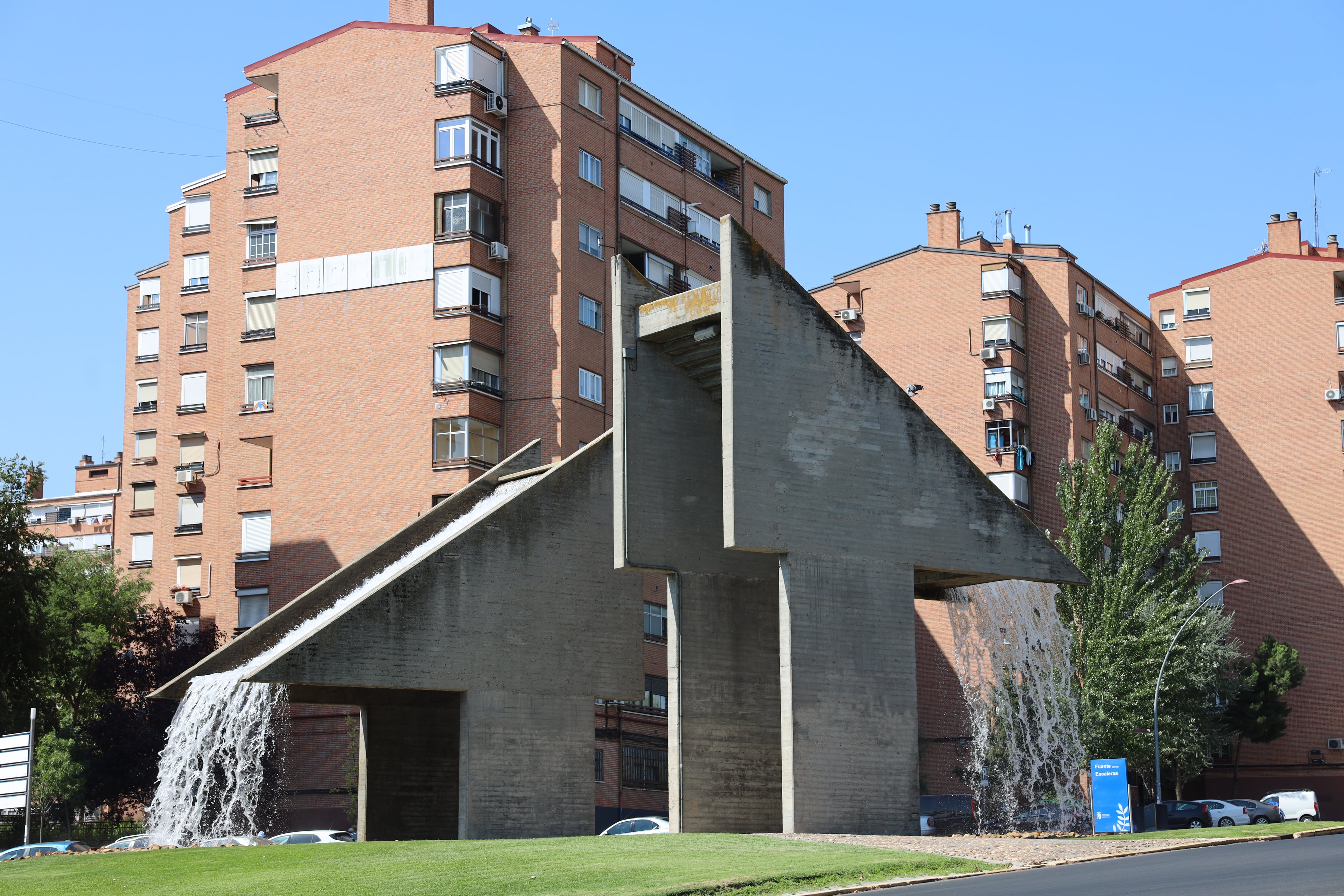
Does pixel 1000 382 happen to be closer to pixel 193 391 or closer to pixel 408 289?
pixel 408 289

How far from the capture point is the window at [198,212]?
68125 mm

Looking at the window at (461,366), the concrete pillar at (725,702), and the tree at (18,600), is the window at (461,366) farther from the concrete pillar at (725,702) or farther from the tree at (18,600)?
the concrete pillar at (725,702)

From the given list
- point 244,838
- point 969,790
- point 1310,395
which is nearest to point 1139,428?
point 1310,395

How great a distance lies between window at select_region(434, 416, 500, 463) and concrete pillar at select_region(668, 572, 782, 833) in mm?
21203

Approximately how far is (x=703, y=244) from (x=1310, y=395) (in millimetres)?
30046

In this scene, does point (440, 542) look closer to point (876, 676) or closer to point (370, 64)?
point (876, 676)

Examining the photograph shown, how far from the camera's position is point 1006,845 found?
24188 mm

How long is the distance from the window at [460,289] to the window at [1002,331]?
24270 millimetres

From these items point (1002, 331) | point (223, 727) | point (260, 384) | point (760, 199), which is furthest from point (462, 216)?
point (223, 727)

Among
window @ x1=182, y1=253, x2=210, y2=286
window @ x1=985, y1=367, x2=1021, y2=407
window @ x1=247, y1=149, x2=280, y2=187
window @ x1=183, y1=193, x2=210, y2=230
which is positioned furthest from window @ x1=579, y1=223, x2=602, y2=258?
window @ x1=183, y1=193, x2=210, y2=230

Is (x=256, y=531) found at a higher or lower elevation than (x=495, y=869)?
higher

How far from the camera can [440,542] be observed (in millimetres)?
32188

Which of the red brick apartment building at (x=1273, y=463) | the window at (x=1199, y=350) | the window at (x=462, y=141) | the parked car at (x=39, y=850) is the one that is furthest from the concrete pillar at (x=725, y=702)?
the window at (x=1199, y=350)

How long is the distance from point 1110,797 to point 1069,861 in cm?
918
